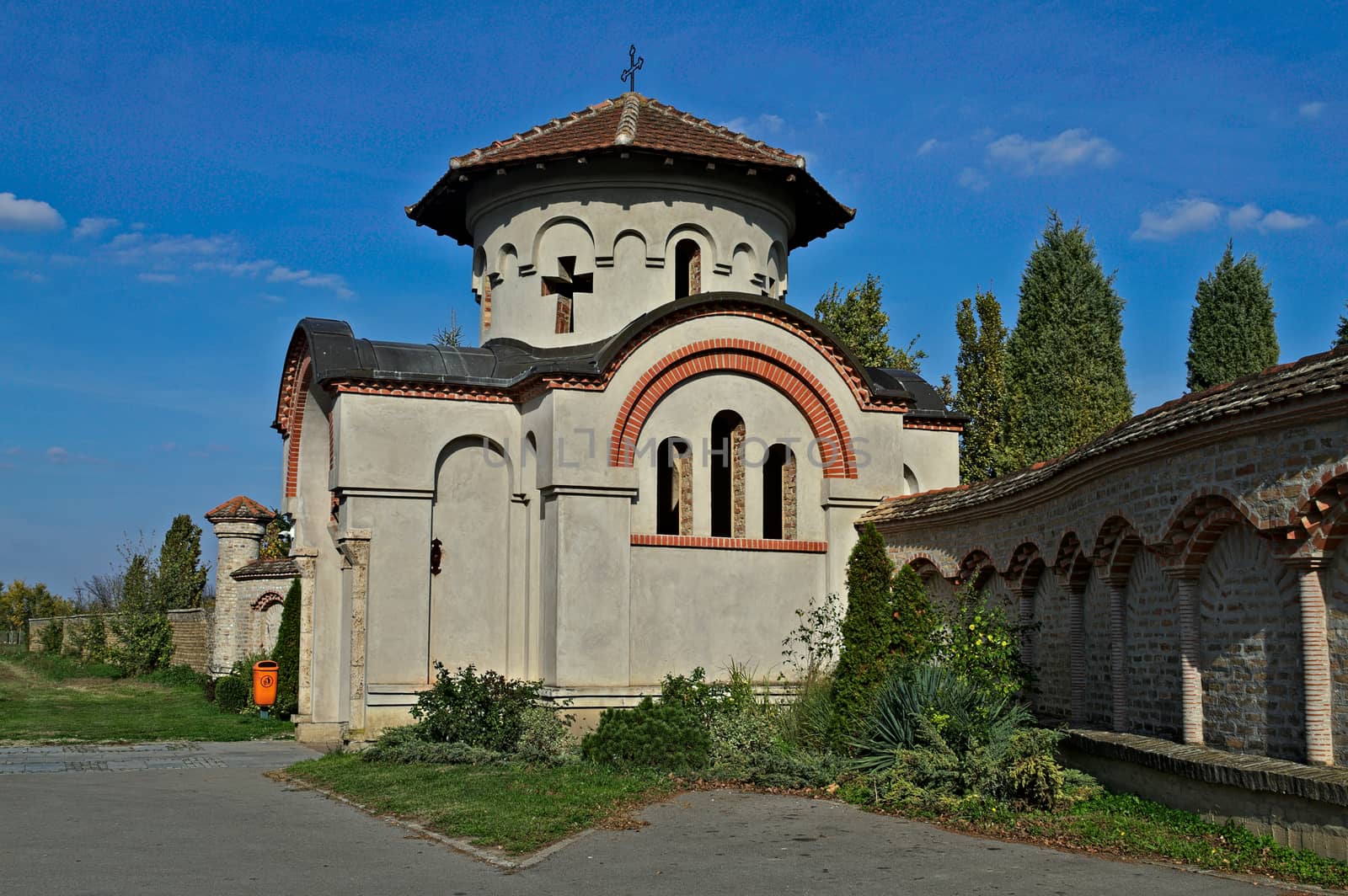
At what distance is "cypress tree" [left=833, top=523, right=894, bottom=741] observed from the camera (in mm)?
13531

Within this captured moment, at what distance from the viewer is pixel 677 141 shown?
61.6ft

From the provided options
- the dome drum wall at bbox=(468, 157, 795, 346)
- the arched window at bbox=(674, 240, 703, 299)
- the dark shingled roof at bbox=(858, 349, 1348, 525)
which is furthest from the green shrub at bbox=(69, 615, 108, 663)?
the dark shingled roof at bbox=(858, 349, 1348, 525)

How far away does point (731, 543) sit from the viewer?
17062 mm

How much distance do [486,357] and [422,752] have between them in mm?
5986

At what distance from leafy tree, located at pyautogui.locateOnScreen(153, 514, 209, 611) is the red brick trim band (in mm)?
24615

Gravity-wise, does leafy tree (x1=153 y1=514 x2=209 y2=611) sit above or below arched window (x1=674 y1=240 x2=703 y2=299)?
below

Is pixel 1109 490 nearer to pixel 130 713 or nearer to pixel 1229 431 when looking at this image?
pixel 1229 431

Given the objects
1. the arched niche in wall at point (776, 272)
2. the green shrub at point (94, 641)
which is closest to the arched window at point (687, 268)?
the arched niche in wall at point (776, 272)

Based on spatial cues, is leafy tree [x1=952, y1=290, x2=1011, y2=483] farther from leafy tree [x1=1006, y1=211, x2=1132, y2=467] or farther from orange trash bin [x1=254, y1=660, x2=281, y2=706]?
orange trash bin [x1=254, y1=660, x2=281, y2=706]

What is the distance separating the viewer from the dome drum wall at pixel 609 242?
18.8 m

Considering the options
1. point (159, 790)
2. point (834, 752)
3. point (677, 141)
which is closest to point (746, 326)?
point (677, 141)

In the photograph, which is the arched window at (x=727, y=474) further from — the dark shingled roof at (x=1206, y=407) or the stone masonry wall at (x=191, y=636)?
the stone masonry wall at (x=191, y=636)

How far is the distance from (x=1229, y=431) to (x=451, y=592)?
1072 centimetres

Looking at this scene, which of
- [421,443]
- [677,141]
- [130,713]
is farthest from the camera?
[130,713]
